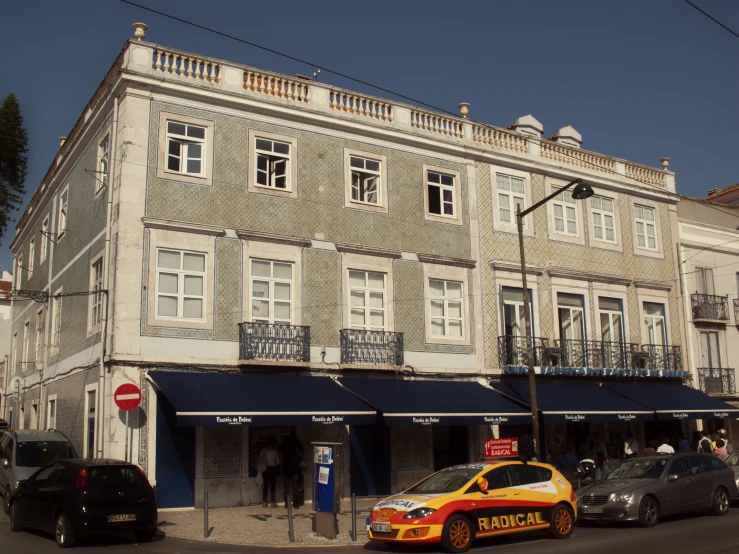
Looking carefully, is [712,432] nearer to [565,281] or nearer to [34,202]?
[565,281]

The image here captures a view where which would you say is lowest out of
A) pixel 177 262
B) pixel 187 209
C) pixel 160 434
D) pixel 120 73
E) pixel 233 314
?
pixel 160 434

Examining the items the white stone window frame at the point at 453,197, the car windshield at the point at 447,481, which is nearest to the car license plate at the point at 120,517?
the car windshield at the point at 447,481

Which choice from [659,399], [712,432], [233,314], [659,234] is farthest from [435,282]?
[712,432]

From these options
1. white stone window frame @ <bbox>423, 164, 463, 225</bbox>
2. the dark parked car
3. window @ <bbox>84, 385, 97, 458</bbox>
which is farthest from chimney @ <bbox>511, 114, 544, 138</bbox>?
the dark parked car

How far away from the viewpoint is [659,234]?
2953 cm

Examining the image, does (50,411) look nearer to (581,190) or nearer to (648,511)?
(581,190)

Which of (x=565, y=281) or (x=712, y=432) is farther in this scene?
(x=712, y=432)

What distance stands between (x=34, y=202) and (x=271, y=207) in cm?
1357

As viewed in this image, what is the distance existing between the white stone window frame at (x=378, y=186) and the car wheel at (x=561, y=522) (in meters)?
10.6

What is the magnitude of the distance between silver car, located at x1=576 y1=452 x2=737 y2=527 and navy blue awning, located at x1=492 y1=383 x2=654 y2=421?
527cm

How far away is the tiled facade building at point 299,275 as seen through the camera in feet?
61.8

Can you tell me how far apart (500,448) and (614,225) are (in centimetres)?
1169

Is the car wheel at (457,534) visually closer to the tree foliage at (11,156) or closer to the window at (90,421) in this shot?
the window at (90,421)

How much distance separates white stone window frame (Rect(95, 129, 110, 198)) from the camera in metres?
20.3
